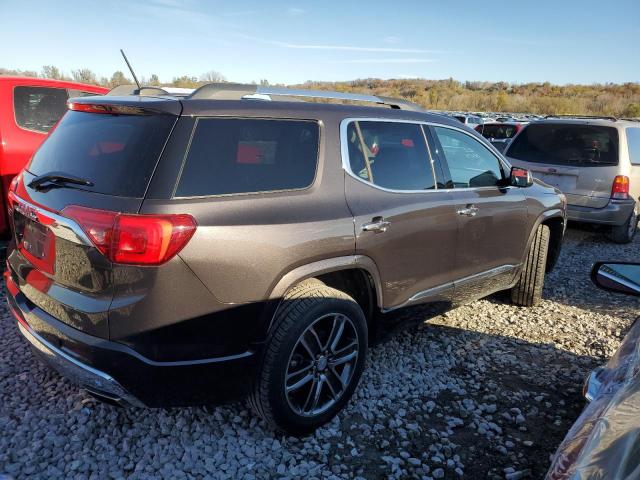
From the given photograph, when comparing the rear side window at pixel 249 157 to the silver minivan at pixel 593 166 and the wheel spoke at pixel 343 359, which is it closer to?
the wheel spoke at pixel 343 359

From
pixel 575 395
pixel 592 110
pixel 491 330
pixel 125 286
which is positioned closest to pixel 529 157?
pixel 491 330

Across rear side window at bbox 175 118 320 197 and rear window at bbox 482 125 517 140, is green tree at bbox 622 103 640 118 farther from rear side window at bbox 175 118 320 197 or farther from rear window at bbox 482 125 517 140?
rear side window at bbox 175 118 320 197

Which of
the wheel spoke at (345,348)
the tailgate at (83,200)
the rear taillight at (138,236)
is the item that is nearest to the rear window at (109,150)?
the tailgate at (83,200)

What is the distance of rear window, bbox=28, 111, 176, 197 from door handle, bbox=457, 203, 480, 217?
212 centimetres

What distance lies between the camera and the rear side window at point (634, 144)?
710 cm

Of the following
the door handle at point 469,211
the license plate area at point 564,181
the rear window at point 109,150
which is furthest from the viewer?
the license plate area at point 564,181

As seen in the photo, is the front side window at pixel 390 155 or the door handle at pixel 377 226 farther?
the front side window at pixel 390 155

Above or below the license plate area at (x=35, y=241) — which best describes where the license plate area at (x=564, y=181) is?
above

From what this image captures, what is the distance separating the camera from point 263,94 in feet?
9.49

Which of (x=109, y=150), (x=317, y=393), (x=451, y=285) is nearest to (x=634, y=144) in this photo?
(x=451, y=285)

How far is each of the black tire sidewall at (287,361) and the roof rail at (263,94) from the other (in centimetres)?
121

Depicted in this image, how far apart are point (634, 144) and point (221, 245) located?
285 inches

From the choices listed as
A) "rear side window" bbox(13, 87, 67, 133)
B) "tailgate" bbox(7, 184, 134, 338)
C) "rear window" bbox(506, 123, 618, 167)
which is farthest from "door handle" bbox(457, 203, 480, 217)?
"rear window" bbox(506, 123, 618, 167)

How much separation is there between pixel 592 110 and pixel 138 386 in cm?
5284
